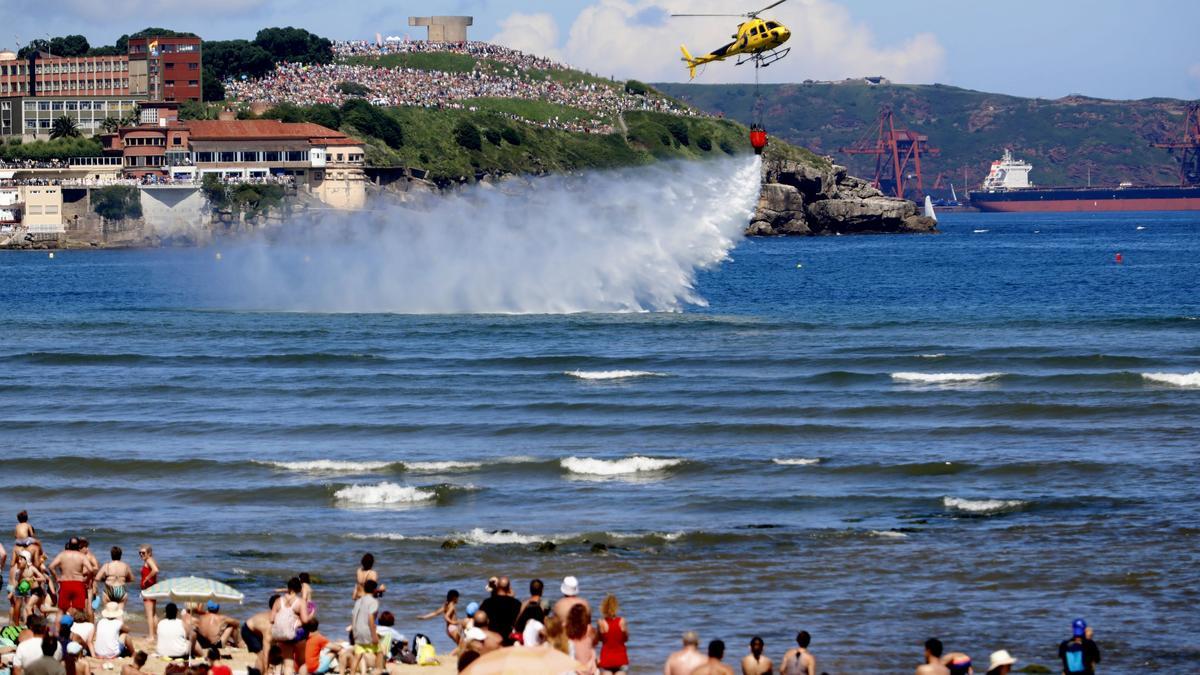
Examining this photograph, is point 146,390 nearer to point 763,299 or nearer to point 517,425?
point 517,425

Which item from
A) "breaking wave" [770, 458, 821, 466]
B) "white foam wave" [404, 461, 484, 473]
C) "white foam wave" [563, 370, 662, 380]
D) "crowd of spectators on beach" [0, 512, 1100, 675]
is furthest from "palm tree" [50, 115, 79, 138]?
"crowd of spectators on beach" [0, 512, 1100, 675]

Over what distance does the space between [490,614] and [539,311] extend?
51614 millimetres

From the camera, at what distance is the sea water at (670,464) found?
24.7 metres

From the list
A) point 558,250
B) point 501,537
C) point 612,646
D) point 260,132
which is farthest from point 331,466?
point 260,132

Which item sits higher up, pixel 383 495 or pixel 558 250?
pixel 558 250

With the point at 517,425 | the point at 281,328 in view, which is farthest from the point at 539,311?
the point at 517,425

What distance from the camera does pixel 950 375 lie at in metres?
49.1

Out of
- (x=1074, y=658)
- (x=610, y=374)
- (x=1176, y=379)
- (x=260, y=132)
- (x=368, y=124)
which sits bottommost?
(x=610, y=374)

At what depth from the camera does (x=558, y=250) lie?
74375 mm

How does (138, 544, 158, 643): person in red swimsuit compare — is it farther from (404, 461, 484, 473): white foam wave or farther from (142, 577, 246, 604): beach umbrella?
(404, 461, 484, 473): white foam wave

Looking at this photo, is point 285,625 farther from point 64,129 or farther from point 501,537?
point 64,129

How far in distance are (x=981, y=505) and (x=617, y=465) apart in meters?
8.58

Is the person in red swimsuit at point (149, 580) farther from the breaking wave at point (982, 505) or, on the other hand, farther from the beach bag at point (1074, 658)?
the breaking wave at point (982, 505)

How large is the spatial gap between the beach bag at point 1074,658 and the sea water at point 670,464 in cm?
271
